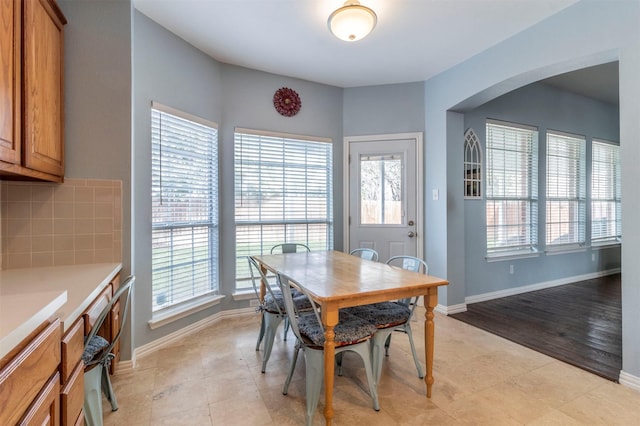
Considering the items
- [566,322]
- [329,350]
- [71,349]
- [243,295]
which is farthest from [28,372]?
[566,322]

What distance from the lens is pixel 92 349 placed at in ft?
5.15

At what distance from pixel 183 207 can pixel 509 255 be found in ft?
13.5

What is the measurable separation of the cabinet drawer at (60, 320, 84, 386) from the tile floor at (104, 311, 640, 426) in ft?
2.56

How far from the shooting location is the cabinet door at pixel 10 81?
4.68 feet

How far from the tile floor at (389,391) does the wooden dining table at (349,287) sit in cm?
23

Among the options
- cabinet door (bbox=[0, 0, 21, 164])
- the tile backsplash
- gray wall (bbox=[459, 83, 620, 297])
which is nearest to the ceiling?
gray wall (bbox=[459, 83, 620, 297])

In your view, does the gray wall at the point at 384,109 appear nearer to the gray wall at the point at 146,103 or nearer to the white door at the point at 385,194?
the white door at the point at 385,194

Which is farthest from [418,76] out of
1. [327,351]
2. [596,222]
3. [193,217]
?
[596,222]

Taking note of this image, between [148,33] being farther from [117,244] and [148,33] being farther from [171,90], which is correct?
[117,244]

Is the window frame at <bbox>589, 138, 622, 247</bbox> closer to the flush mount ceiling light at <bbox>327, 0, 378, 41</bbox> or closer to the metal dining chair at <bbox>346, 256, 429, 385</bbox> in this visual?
the metal dining chair at <bbox>346, 256, 429, 385</bbox>

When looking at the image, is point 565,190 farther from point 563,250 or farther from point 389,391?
point 389,391

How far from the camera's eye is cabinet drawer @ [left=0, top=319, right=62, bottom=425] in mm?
735

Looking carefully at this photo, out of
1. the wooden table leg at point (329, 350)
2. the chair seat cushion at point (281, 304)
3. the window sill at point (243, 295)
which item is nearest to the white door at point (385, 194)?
the window sill at point (243, 295)

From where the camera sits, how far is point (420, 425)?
5.65 feet
